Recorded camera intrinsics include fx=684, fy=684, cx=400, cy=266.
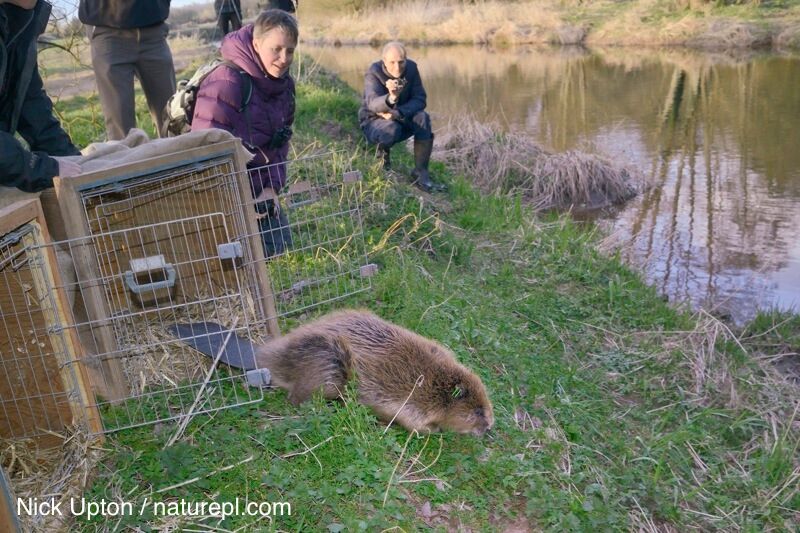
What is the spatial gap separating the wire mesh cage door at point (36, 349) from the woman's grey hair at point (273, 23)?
1.92 metres

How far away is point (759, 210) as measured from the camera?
819 centimetres

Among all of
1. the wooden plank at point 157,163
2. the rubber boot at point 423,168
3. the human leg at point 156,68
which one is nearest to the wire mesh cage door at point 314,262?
the wooden plank at point 157,163

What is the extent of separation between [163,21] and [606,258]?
446 cm

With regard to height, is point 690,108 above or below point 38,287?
below

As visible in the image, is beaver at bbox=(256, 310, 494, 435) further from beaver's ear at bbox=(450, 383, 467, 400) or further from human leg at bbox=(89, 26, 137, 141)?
human leg at bbox=(89, 26, 137, 141)

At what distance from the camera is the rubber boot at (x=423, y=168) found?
307 inches

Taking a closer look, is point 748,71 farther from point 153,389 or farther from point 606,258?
point 153,389

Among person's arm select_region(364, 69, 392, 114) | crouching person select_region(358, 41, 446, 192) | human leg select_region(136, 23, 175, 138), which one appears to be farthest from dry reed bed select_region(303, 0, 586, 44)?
human leg select_region(136, 23, 175, 138)

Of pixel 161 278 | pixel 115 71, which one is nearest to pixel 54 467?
pixel 161 278

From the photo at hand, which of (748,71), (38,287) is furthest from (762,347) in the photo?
(748,71)

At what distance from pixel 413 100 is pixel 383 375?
5215mm

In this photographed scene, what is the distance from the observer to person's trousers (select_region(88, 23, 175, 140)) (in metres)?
5.27

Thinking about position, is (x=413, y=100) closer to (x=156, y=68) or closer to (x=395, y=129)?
(x=395, y=129)

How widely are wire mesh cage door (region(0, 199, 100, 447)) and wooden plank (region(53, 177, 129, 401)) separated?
161 millimetres
